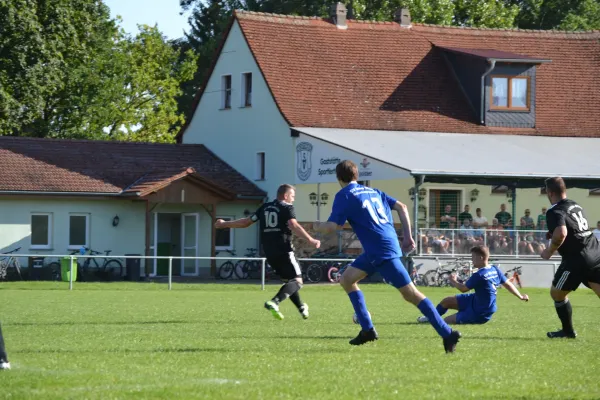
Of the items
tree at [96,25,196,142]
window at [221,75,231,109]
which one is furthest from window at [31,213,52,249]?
tree at [96,25,196,142]

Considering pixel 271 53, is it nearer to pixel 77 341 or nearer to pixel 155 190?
pixel 155 190

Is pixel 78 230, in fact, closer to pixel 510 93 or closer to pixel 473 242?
Answer: pixel 473 242

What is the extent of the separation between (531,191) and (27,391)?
37.5 m

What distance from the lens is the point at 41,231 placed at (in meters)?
41.1

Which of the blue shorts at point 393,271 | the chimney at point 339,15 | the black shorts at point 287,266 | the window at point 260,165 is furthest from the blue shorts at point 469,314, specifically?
the chimney at point 339,15

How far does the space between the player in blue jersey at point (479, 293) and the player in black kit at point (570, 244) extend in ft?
3.12

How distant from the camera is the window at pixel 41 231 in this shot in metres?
41.0

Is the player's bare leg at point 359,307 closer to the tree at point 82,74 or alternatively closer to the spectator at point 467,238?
the spectator at point 467,238

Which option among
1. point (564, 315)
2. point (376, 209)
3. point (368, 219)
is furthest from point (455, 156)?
point (368, 219)

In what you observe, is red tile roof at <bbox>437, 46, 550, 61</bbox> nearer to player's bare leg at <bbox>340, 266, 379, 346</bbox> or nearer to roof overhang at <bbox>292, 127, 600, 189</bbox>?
roof overhang at <bbox>292, 127, 600, 189</bbox>

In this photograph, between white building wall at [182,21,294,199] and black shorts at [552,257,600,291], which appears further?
white building wall at [182,21,294,199]

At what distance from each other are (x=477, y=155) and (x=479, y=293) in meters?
24.9

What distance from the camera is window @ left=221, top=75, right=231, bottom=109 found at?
47.4 metres

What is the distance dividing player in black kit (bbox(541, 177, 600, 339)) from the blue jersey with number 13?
8.35 ft
